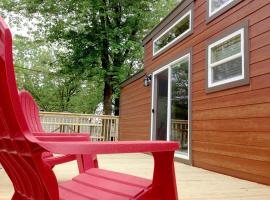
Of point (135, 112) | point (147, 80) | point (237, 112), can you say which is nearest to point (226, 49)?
point (237, 112)

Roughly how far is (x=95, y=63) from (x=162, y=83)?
6045 millimetres

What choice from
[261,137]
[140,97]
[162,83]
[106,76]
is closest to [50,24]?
[106,76]

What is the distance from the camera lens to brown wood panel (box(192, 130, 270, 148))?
3.69m

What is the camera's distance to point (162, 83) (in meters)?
7.48

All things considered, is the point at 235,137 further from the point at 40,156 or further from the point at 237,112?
the point at 40,156

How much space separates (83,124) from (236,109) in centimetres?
658

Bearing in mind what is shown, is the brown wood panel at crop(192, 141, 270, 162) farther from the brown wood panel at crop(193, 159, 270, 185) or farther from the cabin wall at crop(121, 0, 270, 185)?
the brown wood panel at crop(193, 159, 270, 185)

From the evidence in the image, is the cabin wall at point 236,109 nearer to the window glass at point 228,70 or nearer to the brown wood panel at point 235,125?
the brown wood panel at point 235,125

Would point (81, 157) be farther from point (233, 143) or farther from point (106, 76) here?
point (106, 76)

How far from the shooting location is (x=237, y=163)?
13.5 feet

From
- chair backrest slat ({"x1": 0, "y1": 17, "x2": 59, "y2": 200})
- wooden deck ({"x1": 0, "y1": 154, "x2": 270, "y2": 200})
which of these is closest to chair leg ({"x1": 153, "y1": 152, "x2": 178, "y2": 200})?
chair backrest slat ({"x1": 0, "y1": 17, "x2": 59, "y2": 200})

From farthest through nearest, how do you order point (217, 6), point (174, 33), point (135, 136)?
point (135, 136) < point (174, 33) < point (217, 6)

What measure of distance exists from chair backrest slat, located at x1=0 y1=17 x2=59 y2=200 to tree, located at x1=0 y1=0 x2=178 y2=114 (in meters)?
11.5

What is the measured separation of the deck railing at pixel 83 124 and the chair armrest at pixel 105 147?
8.90 meters
